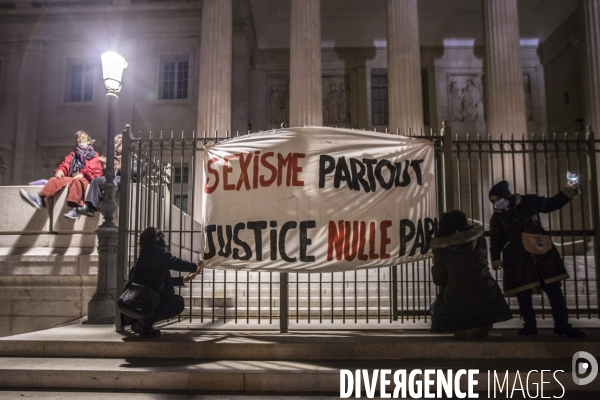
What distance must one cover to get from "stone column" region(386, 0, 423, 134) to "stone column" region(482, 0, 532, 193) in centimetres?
253

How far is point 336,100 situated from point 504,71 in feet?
31.9

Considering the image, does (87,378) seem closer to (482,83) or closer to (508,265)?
(508,265)

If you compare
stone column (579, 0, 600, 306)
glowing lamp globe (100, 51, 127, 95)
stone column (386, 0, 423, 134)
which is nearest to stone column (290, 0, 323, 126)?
stone column (386, 0, 423, 134)

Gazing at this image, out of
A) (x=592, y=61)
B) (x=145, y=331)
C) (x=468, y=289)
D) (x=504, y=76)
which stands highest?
(x=592, y=61)

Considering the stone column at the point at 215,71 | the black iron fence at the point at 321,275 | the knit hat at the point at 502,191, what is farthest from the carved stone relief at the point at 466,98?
the knit hat at the point at 502,191

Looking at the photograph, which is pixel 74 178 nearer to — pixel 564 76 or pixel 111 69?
pixel 111 69

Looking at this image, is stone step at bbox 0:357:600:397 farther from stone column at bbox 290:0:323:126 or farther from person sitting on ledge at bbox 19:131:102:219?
stone column at bbox 290:0:323:126

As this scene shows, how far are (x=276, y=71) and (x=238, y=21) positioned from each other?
3.65 meters

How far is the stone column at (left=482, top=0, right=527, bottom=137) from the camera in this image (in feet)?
52.9

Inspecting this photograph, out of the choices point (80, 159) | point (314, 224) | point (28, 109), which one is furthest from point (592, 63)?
point (28, 109)

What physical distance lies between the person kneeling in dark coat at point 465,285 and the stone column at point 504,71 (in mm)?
11705

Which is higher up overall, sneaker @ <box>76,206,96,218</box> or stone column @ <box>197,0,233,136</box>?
stone column @ <box>197,0,233,136</box>

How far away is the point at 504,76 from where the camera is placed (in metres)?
16.4

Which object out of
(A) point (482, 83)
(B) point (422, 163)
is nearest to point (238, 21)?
(A) point (482, 83)
